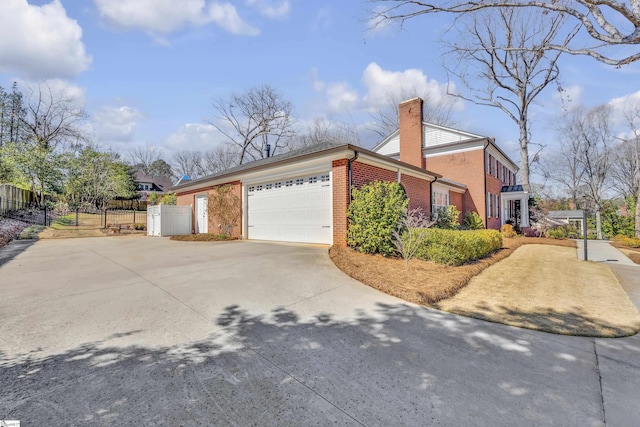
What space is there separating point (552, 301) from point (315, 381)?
14.5 feet

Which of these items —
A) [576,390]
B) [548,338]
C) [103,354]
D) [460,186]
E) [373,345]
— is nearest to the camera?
[576,390]

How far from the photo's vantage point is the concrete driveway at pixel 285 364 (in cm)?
180

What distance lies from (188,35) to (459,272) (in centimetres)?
1085

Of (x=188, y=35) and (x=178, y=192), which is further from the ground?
(x=188, y=35)

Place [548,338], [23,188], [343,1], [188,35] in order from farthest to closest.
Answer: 1. [23,188]
2. [188,35]
3. [343,1]
4. [548,338]

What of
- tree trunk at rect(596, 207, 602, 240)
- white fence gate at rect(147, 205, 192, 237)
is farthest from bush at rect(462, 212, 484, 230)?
white fence gate at rect(147, 205, 192, 237)

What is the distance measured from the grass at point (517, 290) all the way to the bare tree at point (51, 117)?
2981 centimetres

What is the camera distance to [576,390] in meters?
2.11

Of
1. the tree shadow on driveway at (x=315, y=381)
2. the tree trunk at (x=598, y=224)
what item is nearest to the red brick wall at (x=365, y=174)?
the tree shadow on driveway at (x=315, y=381)

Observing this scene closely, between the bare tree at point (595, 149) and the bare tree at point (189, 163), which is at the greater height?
the bare tree at point (189, 163)

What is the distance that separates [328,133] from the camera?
28.8 meters

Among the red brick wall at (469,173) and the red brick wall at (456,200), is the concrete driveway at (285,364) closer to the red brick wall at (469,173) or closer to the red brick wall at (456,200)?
Answer: the red brick wall at (456,200)

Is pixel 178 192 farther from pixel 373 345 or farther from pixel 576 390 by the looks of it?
pixel 576 390

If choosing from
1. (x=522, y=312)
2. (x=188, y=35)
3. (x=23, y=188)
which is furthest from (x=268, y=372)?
(x=23, y=188)
